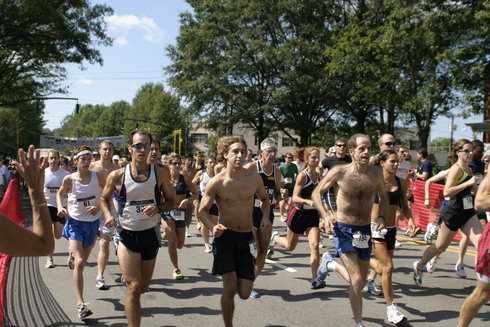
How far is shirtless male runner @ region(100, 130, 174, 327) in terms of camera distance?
450cm

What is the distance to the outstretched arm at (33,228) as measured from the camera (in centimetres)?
212

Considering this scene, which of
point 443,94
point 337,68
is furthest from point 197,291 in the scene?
point 337,68

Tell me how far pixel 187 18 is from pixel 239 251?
35632 millimetres

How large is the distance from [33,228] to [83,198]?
403 centimetres

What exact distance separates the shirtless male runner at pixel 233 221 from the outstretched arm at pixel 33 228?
223 centimetres

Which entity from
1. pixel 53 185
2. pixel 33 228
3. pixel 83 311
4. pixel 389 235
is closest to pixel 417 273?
pixel 389 235

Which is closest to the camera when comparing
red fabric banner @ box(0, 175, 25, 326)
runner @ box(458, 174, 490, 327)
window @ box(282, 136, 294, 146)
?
red fabric banner @ box(0, 175, 25, 326)

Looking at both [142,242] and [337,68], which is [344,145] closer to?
[142,242]

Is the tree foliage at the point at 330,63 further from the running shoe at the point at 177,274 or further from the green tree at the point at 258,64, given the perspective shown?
the running shoe at the point at 177,274

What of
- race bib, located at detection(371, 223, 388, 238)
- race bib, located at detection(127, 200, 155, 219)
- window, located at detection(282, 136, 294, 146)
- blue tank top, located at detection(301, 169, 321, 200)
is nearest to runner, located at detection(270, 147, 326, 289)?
blue tank top, located at detection(301, 169, 321, 200)

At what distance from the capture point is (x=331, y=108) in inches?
1371

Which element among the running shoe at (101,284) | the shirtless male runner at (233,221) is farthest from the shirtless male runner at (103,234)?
the shirtless male runner at (233,221)

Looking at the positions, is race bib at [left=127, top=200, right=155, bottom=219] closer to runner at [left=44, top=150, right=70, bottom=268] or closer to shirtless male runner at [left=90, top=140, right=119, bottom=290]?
shirtless male runner at [left=90, top=140, right=119, bottom=290]

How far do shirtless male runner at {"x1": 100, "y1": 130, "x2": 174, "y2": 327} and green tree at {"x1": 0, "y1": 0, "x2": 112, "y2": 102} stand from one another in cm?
2052
